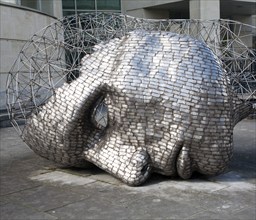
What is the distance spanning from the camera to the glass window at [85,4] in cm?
2636

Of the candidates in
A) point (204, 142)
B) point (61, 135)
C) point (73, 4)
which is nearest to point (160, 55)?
point (204, 142)

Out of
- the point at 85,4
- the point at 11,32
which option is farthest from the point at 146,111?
the point at 85,4

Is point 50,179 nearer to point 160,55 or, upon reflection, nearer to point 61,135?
point 61,135

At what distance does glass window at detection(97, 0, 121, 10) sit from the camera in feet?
88.3

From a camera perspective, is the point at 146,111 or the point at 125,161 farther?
the point at 125,161

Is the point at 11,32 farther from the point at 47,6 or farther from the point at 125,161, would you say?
the point at 125,161

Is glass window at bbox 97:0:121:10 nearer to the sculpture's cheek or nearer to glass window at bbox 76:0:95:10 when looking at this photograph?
glass window at bbox 76:0:95:10

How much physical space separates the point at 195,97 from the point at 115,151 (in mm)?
1417

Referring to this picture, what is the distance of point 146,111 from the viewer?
607 cm

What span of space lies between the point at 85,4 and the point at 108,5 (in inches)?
61.9

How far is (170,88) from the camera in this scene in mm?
5910

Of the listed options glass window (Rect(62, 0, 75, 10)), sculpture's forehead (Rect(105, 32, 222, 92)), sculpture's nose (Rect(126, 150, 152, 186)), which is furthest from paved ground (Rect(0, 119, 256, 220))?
glass window (Rect(62, 0, 75, 10))

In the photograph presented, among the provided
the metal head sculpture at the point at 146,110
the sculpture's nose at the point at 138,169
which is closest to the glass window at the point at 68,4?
the metal head sculpture at the point at 146,110

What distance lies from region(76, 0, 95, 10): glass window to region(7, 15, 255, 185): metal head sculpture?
67.2ft
